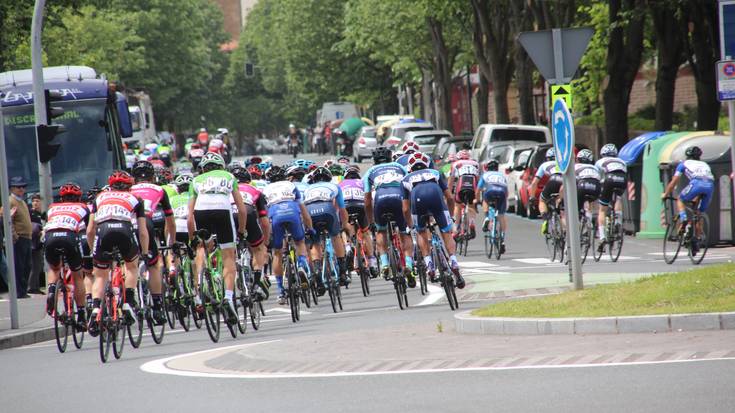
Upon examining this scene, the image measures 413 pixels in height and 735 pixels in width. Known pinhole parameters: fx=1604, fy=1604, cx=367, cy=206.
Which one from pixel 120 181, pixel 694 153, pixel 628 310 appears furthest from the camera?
pixel 694 153

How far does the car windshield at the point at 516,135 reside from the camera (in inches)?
1613

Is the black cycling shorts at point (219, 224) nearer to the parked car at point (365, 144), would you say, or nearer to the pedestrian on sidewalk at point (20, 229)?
the pedestrian on sidewalk at point (20, 229)

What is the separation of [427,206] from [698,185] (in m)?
6.02

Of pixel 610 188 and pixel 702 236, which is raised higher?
pixel 610 188

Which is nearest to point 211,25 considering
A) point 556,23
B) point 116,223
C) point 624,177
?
point 556,23

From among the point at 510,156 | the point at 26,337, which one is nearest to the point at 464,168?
the point at 26,337

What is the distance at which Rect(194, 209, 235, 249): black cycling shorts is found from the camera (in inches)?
611

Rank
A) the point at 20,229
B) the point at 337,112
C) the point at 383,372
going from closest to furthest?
the point at 383,372 < the point at 20,229 < the point at 337,112

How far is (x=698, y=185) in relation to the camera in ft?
72.7

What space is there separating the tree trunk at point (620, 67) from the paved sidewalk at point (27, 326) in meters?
17.4

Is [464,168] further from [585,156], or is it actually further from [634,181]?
[634,181]

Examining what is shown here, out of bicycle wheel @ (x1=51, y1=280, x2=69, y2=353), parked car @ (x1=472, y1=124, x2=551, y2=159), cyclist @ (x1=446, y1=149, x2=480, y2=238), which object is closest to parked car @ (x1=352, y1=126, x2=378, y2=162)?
parked car @ (x1=472, y1=124, x2=551, y2=159)

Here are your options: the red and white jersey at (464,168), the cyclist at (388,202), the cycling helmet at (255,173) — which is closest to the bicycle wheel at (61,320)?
the cyclist at (388,202)

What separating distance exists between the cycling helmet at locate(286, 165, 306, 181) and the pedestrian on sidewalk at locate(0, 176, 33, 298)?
4838 mm
